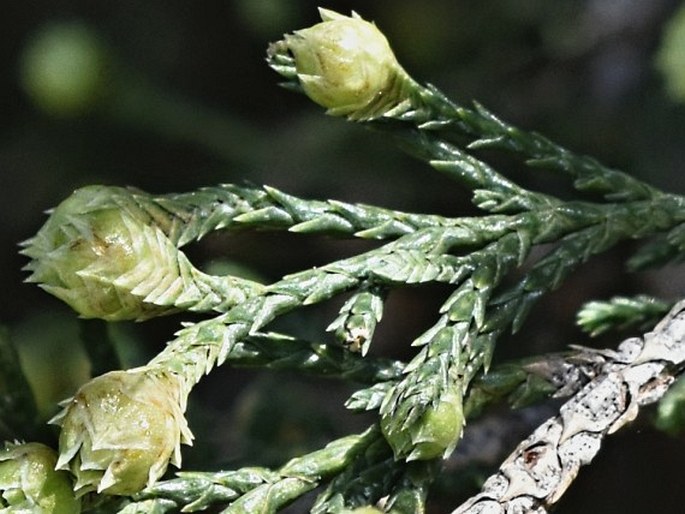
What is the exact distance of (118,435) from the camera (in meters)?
0.97

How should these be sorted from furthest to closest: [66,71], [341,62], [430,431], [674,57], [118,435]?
[66,71] → [674,57] → [341,62] → [430,431] → [118,435]

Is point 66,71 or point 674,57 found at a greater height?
point 674,57

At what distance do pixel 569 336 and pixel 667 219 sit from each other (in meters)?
0.58

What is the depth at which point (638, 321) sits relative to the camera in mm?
1451

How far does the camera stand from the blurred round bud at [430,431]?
1.09 metres

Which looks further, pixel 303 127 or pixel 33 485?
pixel 303 127

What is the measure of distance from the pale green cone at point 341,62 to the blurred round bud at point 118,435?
0.40 metres

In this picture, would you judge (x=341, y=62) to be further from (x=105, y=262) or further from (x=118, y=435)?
(x=118, y=435)

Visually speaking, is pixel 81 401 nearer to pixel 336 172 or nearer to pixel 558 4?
pixel 336 172

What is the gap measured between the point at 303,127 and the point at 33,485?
1.27 meters

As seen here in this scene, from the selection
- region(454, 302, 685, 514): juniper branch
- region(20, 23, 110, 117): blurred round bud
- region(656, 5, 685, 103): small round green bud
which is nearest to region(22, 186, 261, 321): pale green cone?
region(454, 302, 685, 514): juniper branch

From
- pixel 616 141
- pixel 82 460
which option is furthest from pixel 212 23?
pixel 82 460

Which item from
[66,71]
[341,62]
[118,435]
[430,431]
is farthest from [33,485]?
[66,71]

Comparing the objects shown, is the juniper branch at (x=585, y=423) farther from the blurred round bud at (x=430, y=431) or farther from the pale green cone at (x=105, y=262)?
the pale green cone at (x=105, y=262)
